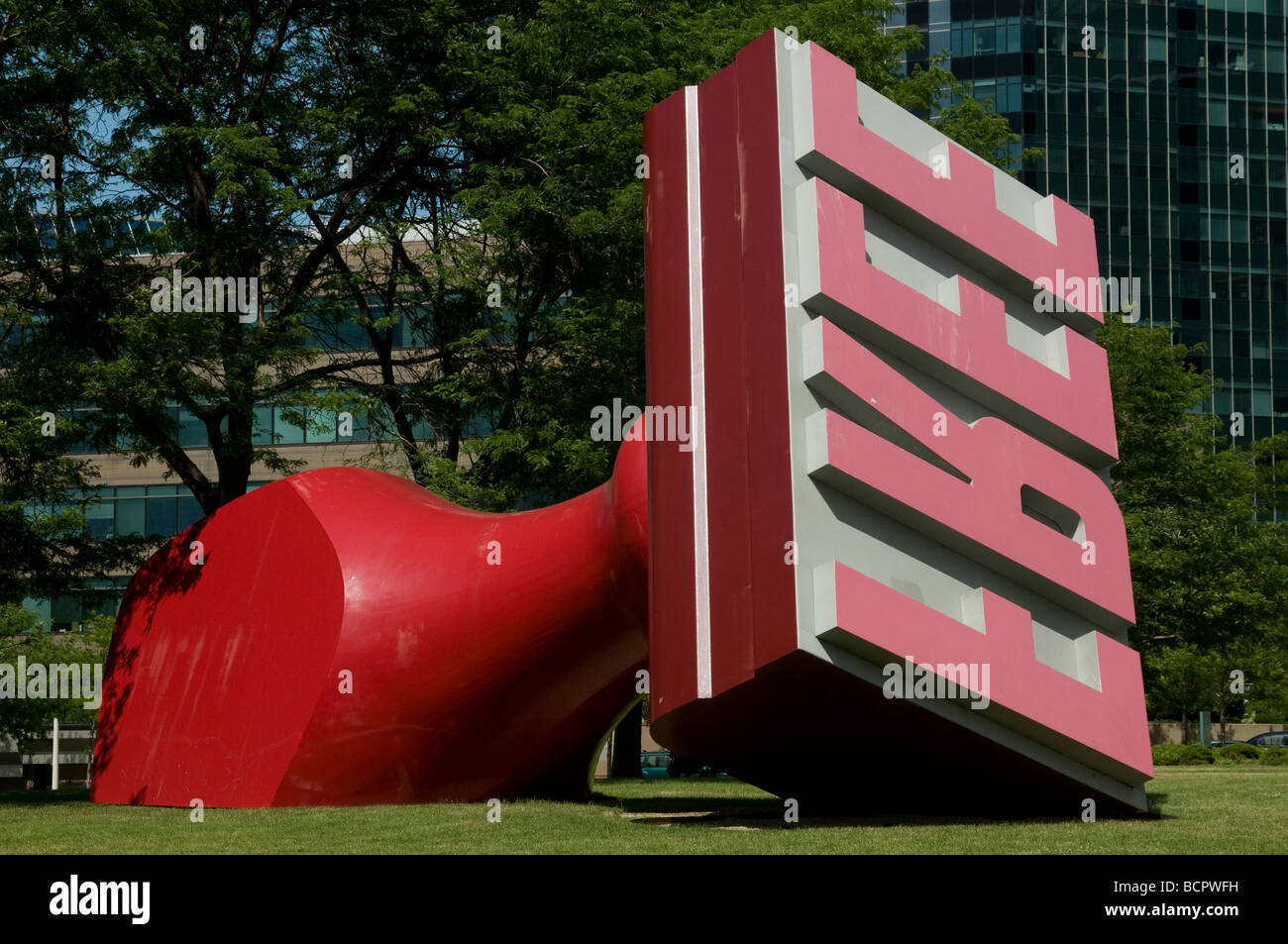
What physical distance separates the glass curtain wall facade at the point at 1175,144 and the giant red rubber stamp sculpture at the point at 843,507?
6472 cm

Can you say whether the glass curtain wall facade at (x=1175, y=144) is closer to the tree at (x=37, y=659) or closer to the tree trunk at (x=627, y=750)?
the tree at (x=37, y=659)

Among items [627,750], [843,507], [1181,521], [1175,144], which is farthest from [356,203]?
[1175,144]

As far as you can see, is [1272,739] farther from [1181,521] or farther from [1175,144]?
[1175,144]

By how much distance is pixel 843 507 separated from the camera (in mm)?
11016

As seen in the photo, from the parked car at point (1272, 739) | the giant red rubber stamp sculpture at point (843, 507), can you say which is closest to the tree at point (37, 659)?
the giant red rubber stamp sculpture at point (843, 507)

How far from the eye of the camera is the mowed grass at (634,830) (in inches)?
373

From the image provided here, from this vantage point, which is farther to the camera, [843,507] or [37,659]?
[37,659]

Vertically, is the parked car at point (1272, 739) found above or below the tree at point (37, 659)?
below

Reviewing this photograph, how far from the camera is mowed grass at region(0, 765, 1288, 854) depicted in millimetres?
9469

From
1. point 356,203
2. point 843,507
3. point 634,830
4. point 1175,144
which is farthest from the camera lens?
point 1175,144

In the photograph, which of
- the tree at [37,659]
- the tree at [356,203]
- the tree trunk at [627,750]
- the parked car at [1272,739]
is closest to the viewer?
the tree at [356,203]

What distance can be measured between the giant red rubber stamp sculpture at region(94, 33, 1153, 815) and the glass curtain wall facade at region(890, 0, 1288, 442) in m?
64.7

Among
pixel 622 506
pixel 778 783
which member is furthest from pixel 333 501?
pixel 778 783

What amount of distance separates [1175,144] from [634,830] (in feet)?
238
